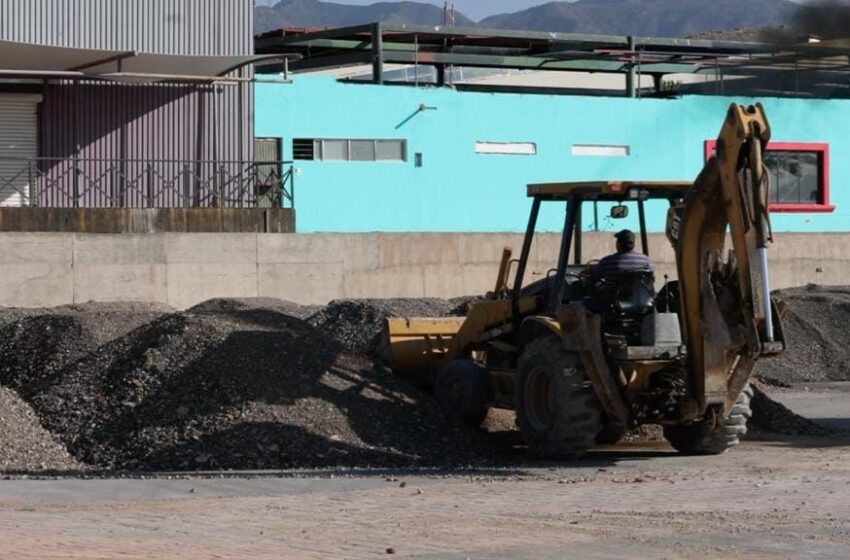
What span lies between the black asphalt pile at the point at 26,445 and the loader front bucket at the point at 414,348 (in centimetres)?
396

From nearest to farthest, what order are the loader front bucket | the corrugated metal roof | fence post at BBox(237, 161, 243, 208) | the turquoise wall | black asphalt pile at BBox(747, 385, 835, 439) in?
the loader front bucket
black asphalt pile at BBox(747, 385, 835, 439)
the corrugated metal roof
fence post at BBox(237, 161, 243, 208)
the turquoise wall

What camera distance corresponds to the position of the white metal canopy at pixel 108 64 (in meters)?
31.4

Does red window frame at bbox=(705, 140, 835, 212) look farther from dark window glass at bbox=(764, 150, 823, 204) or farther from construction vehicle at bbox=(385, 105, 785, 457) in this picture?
construction vehicle at bbox=(385, 105, 785, 457)

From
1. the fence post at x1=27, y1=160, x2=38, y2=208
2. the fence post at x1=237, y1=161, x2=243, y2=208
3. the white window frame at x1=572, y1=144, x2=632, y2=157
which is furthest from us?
the white window frame at x1=572, y1=144, x2=632, y2=157

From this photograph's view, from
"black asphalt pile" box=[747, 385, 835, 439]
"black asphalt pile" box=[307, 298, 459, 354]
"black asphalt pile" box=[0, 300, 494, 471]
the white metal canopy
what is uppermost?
the white metal canopy

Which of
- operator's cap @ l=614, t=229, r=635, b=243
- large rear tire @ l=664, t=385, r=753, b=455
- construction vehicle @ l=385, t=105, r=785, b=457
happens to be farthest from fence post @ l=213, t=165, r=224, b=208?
operator's cap @ l=614, t=229, r=635, b=243

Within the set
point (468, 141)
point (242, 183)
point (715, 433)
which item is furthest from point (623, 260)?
point (468, 141)

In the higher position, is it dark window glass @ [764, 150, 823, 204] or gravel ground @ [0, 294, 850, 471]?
dark window glass @ [764, 150, 823, 204]

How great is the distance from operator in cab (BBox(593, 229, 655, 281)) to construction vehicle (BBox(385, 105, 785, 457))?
0.08 m

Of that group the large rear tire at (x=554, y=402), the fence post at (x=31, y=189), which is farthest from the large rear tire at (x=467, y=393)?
the fence post at (x=31, y=189)

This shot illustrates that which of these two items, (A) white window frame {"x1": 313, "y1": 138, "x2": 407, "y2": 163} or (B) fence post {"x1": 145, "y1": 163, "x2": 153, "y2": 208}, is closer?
(B) fence post {"x1": 145, "y1": 163, "x2": 153, "y2": 208}

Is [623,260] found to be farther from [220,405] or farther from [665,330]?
[220,405]

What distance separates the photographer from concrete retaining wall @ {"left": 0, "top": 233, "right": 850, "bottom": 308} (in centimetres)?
2945

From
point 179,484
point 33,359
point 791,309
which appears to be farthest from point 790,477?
point 791,309
